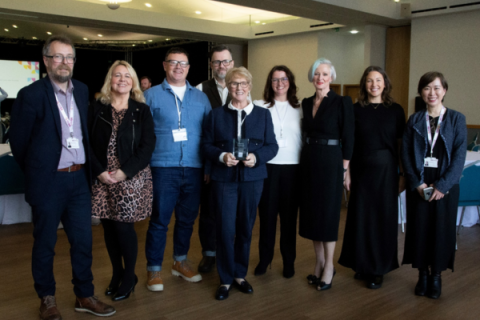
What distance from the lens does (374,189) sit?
3.37 metres

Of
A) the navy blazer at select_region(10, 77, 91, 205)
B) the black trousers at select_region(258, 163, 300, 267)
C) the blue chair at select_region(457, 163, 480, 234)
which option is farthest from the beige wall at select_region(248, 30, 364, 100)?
the navy blazer at select_region(10, 77, 91, 205)

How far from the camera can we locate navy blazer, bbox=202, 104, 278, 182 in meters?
3.12

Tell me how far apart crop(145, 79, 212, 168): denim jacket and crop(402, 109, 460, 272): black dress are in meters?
1.66

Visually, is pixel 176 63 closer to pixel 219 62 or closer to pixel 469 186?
pixel 219 62

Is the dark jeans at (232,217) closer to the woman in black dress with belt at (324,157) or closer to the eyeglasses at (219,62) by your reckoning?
the woman in black dress with belt at (324,157)

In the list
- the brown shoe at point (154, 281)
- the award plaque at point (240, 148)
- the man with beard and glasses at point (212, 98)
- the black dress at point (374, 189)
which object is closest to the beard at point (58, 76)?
the award plaque at point (240, 148)

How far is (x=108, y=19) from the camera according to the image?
9.71 m

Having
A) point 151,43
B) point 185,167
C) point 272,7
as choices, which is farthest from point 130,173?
point 151,43

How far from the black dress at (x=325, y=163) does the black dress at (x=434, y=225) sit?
1.88ft

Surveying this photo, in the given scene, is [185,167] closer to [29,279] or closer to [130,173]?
[130,173]

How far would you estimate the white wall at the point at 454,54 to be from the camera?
27.5 ft

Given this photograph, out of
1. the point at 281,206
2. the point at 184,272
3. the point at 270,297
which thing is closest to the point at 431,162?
the point at 281,206

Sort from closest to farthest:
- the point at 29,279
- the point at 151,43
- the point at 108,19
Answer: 1. the point at 29,279
2. the point at 108,19
3. the point at 151,43

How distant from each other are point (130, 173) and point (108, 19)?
25.6 feet
